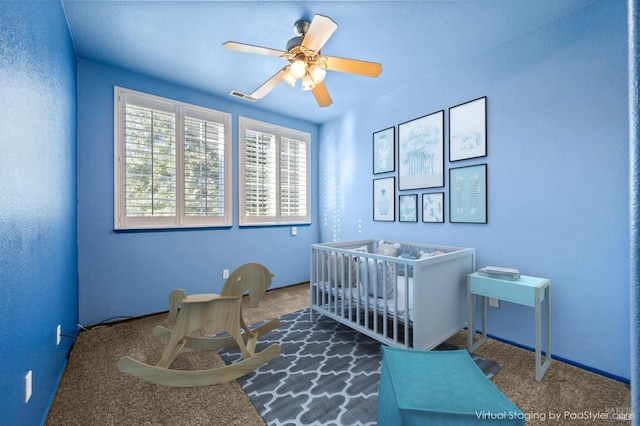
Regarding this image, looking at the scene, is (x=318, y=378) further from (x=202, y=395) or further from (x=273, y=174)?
(x=273, y=174)

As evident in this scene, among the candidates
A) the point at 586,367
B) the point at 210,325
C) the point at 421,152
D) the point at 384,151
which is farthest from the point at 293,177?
the point at 586,367

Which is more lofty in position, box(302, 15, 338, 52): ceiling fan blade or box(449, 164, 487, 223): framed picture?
box(302, 15, 338, 52): ceiling fan blade

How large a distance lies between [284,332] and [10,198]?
206 cm

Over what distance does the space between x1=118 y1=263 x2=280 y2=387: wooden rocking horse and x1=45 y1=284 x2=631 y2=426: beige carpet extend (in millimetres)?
78

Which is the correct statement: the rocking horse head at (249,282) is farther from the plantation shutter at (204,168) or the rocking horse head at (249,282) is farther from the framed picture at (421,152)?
the framed picture at (421,152)

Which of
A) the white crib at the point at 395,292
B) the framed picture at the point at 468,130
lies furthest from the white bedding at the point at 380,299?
the framed picture at the point at 468,130

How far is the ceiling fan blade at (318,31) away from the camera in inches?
64.7

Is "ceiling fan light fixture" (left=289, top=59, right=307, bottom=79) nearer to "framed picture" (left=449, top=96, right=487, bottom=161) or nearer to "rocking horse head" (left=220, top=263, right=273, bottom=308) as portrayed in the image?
"rocking horse head" (left=220, top=263, right=273, bottom=308)

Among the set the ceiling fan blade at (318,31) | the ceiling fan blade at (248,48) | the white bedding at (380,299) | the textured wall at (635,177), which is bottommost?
the white bedding at (380,299)

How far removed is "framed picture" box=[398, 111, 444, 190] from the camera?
9.32 ft

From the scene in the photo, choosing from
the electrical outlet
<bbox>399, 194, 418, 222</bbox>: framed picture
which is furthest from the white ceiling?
the electrical outlet

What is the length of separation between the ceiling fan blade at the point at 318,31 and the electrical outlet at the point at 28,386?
2.36 metres

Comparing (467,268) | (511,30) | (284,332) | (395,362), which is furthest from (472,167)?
(284,332)

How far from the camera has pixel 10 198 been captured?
3.90 ft
